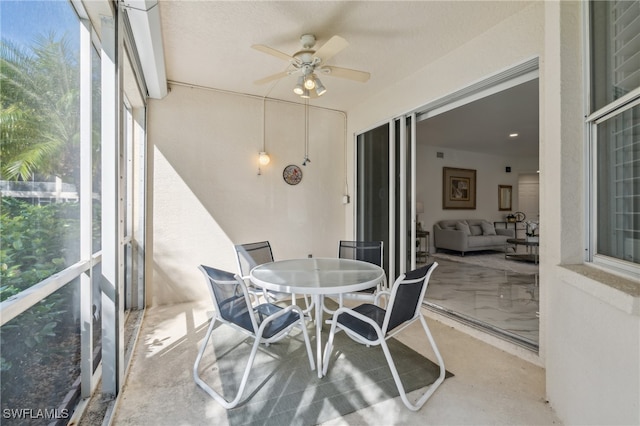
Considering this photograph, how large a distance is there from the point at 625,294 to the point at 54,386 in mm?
2610

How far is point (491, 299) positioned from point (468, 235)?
359 cm

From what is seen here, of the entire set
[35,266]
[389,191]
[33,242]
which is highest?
[389,191]

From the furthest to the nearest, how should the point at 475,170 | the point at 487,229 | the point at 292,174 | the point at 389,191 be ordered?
the point at 475,170 < the point at 487,229 < the point at 292,174 < the point at 389,191

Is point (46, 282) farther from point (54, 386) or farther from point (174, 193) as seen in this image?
point (174, 193)

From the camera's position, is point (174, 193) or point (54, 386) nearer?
point (54, 386)

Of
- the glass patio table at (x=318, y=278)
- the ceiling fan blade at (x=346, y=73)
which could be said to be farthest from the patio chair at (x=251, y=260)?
the ceiling fan blade at (x=346, y=73)

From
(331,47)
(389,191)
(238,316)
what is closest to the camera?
(238,316)

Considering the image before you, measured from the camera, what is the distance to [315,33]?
2.54m

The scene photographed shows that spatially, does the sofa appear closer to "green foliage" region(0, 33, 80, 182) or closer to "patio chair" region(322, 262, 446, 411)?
"patio chair" region(322, 262, 446, 411)

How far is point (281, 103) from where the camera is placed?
165 inches

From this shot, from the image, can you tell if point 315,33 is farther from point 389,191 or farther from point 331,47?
point 389,191

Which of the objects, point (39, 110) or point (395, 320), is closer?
point (39, 110)

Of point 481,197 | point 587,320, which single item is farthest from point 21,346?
point 481,197

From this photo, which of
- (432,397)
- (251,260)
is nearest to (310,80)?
(251,260)
